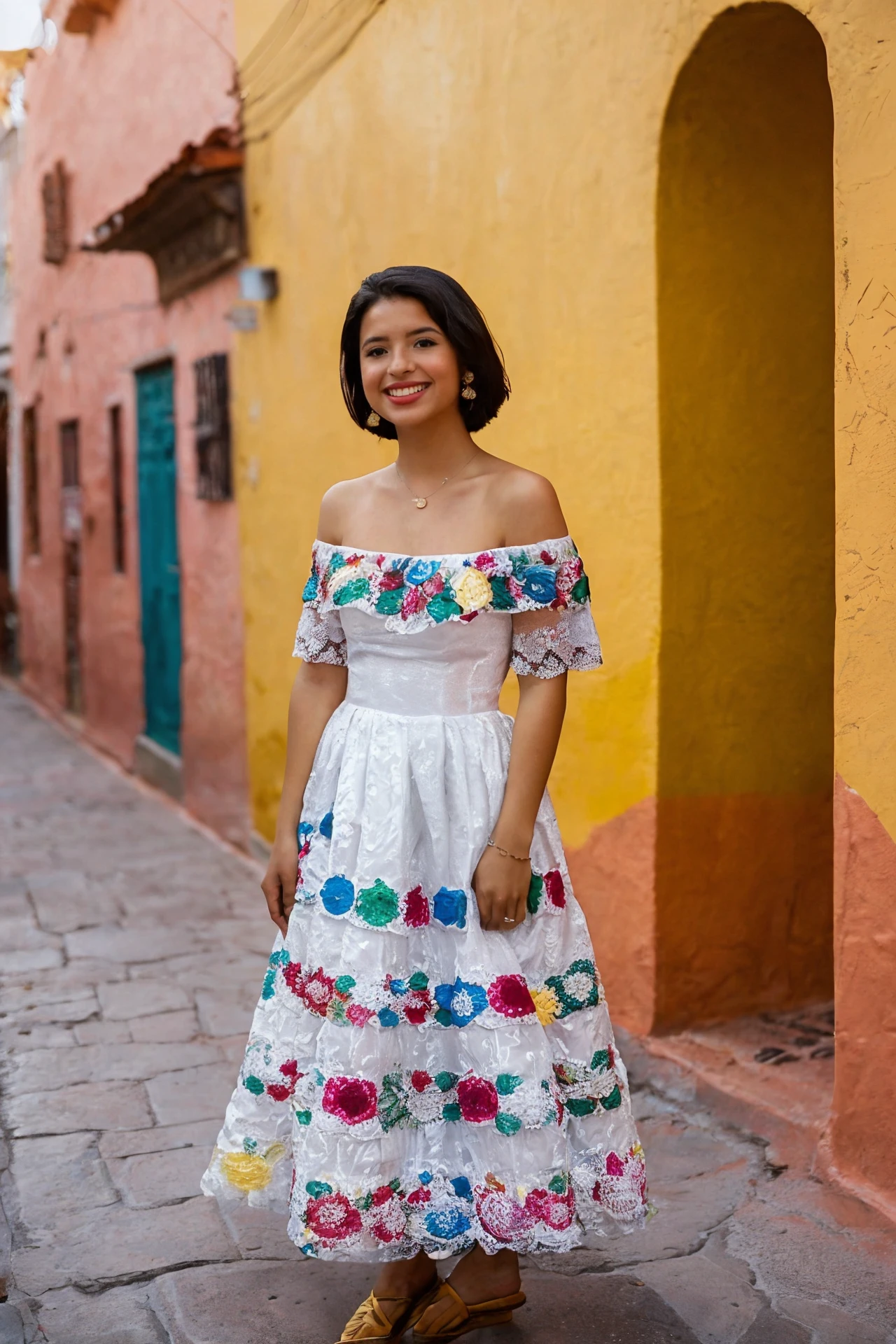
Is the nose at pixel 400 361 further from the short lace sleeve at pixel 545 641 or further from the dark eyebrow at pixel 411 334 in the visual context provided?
the short lace sleeve at pixel 545 641

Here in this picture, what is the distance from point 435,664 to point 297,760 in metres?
0.36

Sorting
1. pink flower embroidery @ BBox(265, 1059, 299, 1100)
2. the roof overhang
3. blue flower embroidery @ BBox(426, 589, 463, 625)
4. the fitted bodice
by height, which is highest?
the roof overhang

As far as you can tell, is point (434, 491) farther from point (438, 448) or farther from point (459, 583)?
point (459, 583)

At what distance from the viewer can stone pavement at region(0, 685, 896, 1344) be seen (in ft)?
8.68

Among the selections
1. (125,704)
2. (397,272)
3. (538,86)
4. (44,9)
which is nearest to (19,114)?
(44,9)

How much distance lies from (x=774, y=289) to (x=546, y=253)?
0.69 meters

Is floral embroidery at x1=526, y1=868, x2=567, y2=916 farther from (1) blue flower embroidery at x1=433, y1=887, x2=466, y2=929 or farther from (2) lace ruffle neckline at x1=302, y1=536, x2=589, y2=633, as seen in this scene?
(2) lace ruffle neckline at x1=302, y1=536, x2=589, y2=633

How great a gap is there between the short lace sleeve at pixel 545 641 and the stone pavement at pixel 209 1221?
124 cm

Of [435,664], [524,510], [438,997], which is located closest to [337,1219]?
[438,997]

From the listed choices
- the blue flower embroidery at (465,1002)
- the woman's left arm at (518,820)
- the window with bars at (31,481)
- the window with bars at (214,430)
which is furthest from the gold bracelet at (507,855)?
the window with bars at (31,481)

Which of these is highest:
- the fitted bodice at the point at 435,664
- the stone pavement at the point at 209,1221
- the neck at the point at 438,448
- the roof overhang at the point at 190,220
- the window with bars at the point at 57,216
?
the window with bars at the point at 57,216

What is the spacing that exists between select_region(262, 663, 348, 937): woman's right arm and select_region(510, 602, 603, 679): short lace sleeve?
0.39 metres

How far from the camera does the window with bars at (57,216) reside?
11.4 meters

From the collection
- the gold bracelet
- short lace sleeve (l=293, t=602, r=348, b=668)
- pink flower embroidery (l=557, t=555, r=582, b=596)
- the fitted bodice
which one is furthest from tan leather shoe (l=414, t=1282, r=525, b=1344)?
pink flower embroidery (l=557, t=555, r=582, b=596)
